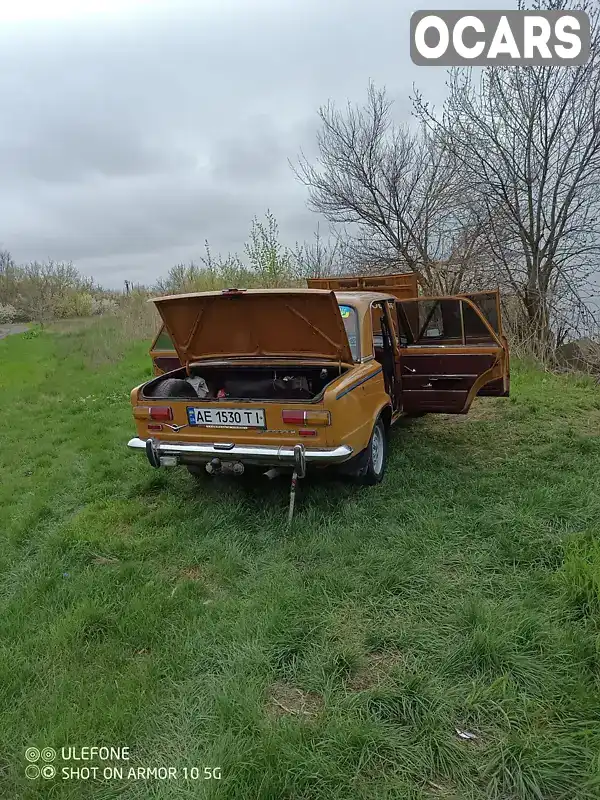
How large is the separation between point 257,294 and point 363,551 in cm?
215

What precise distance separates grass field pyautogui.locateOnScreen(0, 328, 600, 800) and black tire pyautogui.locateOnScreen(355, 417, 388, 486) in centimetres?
15

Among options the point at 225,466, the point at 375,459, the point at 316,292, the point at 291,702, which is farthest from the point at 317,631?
the point at 316,292

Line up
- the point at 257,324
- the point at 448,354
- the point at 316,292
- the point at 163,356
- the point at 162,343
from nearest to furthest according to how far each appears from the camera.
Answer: the point at 316,292 → the point at 257,324 → the point at 448,354 → the point at 163,356 → the point at 162,343

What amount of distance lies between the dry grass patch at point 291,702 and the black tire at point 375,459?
2.04m

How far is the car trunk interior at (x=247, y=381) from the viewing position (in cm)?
493

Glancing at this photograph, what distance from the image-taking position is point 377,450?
4859 millimetres

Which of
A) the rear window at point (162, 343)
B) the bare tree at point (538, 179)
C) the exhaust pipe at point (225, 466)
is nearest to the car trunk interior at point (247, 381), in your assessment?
the exhaust pipe at point (225, 466)

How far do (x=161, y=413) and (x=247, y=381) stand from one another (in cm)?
103

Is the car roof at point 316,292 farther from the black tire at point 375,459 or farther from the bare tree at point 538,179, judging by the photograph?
the bare tree at point 538,179

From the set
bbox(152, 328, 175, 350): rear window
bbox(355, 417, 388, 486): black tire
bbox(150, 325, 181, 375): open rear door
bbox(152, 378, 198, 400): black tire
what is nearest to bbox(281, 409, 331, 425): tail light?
bbox(355, 417, 388, 486): black tire

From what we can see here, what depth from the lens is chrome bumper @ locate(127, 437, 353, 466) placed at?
3902 millimetres

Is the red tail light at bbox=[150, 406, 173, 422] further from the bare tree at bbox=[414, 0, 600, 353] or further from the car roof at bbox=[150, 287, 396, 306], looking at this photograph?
the bare tree at bbox=[414, 0, 600, 353]

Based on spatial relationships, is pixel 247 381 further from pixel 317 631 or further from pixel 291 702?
pixel 291 702

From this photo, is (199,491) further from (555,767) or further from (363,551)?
(555,767)
